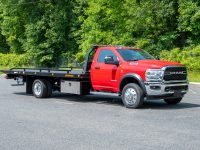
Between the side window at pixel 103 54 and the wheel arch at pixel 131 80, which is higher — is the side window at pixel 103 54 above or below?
above

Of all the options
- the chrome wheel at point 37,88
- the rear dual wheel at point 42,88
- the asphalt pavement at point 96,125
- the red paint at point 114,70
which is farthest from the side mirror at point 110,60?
the chrome wheel at point 37,88

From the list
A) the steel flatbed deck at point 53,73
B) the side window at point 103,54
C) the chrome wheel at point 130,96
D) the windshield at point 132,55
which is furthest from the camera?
the steel flatbed deck at point 53,73

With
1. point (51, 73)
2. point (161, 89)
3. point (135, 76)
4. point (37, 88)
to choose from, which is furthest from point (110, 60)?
point (37, 88)

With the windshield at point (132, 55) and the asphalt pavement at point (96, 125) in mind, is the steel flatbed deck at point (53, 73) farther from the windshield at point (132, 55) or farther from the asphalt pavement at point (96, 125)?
the windshield at point (132, 55)

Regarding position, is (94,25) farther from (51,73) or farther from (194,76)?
(51,73)

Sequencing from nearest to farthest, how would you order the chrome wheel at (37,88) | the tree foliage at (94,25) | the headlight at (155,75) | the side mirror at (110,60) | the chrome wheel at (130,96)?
the headlight at (155,75) < the chrome wheel at (130,96) < the side mirror at (110,60) < the chrome wheel at (37,88) < the tree foliage at (94,25)

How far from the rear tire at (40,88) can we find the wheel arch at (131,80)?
3918 millimetres

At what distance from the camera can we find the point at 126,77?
1428 cm

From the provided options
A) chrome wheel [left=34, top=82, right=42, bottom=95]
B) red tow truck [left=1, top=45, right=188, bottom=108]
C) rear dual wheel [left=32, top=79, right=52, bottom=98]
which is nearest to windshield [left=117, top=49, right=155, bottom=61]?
red tow truck [left=1, top=45, right=188, bottom=108]

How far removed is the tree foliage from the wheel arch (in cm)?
2187

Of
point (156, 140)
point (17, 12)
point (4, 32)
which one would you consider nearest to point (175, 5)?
point (17, 12)

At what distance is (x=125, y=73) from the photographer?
1436cm

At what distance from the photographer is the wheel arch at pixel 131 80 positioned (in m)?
13.9

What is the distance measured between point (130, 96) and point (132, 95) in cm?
8
